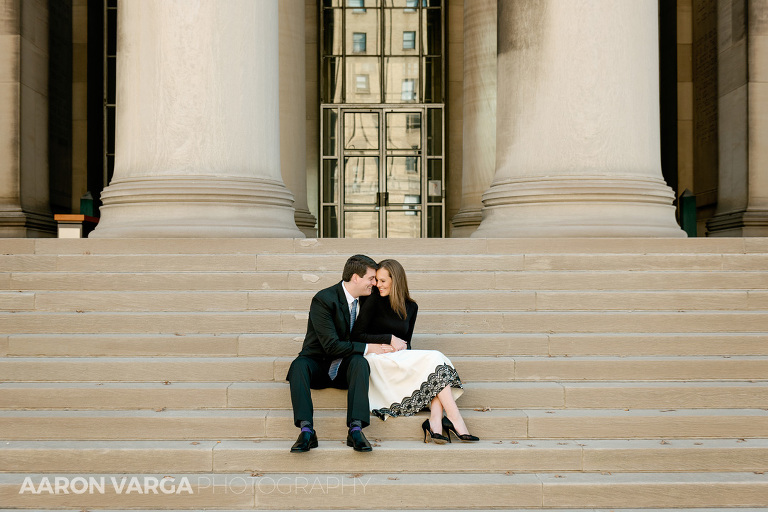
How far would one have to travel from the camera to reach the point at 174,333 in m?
9.22

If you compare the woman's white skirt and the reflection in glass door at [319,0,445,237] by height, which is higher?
the reflection in glass door at [319,0,445,237]

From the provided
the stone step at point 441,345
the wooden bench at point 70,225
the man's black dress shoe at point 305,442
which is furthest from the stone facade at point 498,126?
the man's black dress shoe at point 305,442

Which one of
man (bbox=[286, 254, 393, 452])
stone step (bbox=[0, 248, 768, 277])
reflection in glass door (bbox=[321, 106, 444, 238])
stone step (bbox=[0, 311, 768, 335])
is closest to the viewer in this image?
man (bbox=[286, 254, 393, 452])

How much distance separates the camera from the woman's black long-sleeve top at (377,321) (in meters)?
8.02

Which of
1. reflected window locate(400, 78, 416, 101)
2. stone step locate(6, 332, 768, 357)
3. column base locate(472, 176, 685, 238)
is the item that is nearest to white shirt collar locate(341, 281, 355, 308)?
stone step locate(6, 332, 768, 357)

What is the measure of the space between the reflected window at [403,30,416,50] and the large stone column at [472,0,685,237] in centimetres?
1249

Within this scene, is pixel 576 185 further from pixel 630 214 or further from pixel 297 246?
pixel 297 246

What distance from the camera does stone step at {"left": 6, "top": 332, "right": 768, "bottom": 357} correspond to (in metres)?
8.87

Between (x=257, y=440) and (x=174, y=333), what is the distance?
2352 millimetres

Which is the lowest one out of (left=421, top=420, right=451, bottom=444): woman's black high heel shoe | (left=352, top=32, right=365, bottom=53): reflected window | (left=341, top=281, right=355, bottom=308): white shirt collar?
(left=421, top=420, right=451, bottom=444): woman's black high heel shoe

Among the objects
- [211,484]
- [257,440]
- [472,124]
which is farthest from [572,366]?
[472,124]

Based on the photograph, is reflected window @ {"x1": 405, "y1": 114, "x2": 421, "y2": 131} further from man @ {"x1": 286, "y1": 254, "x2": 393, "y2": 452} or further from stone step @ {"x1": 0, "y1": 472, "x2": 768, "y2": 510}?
stone step @ {"x1": 0, "y1": 472, "x2": 768, "y2": 510}

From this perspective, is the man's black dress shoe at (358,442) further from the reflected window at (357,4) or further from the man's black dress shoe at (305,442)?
the reflected window at (357,4)

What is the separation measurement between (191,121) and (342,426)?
20.3ft
